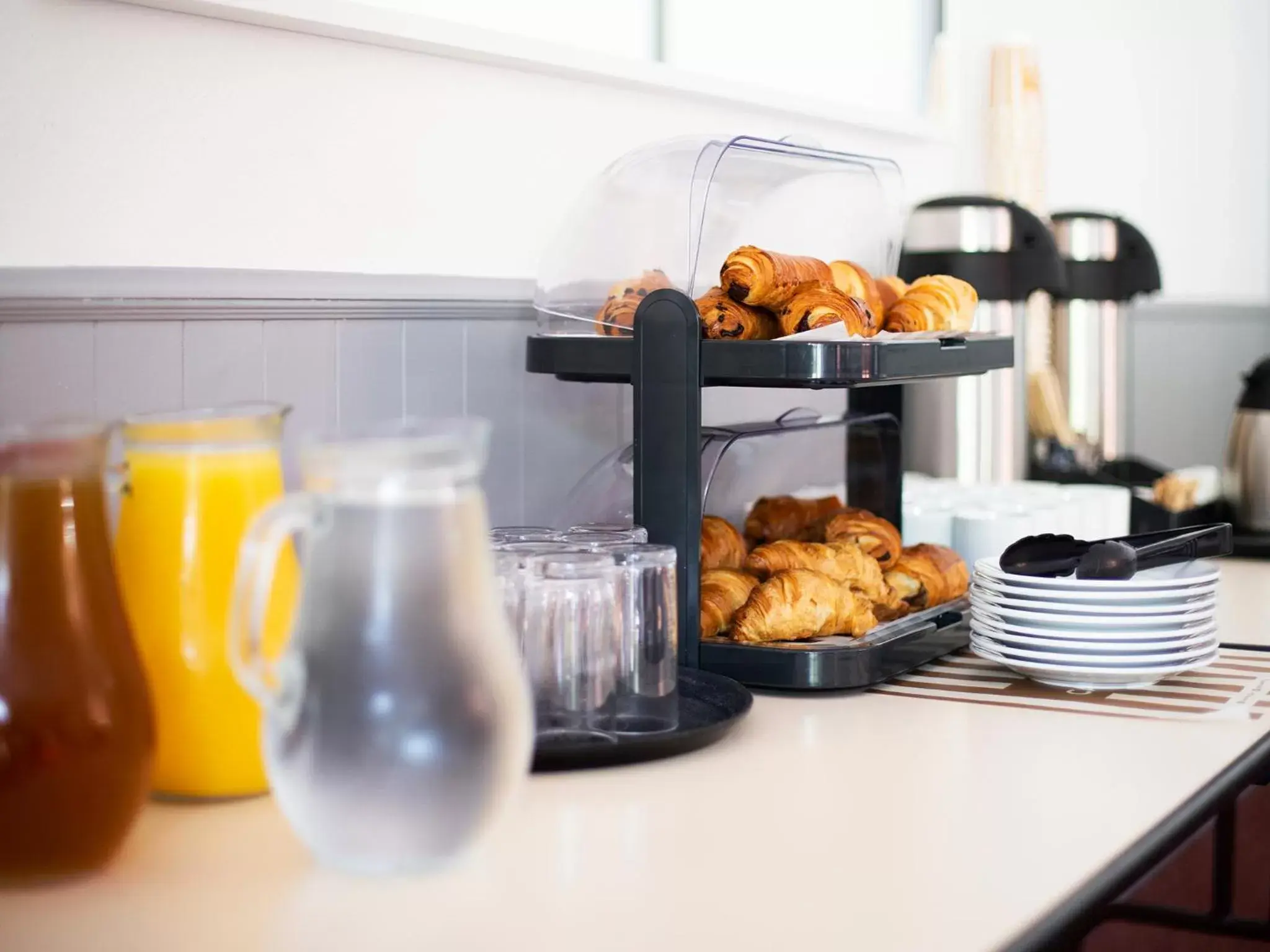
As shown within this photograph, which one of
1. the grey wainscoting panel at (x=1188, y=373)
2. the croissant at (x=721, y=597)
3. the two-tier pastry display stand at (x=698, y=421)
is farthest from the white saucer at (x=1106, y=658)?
the grey wainscoting panel at (x=1188, y=373)

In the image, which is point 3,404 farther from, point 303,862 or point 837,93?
point 837,93

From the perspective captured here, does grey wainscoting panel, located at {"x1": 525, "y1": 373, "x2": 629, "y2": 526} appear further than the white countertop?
Yes

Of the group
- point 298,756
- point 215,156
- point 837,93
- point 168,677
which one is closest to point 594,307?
point 215,156

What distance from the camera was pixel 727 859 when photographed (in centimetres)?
84

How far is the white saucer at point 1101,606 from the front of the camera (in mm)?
1245

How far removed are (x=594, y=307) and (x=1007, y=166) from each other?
4.18 feet

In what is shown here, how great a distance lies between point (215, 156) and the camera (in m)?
1.24

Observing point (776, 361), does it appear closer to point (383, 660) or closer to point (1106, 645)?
point (1106, 645)

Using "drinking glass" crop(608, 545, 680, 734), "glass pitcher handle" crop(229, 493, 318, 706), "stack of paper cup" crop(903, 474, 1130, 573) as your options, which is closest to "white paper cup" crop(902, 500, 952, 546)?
"stack of paper cup" crop(903, 474, 1130, 573)

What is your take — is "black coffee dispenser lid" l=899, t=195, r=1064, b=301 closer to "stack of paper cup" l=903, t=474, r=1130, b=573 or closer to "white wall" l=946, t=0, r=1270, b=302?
"stack of paper cup" l=903, t=474, r=1130, b=573

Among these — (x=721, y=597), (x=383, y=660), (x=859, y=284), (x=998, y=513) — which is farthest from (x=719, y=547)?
(x=383, y=660)

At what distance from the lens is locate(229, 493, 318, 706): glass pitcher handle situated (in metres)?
0.72

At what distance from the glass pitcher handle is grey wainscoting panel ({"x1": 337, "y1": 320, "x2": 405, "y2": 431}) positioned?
59 centimetres

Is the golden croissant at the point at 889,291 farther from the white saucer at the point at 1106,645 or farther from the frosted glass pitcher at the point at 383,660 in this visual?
the frosted glass pitcher at the point at 383,660
